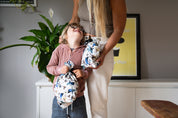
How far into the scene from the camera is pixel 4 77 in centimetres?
205

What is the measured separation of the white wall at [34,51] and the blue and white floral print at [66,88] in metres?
1.12

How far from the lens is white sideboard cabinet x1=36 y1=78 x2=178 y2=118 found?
5.63 ft

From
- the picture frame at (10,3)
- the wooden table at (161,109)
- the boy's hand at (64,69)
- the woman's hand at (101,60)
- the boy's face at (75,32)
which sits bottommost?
the wooden table at (161,109)

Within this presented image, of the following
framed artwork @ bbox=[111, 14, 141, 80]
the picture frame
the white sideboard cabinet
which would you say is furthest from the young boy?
the picture frame

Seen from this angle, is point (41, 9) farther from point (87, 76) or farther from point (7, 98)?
point (87, 76)

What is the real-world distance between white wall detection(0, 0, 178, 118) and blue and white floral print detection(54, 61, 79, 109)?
112 centimetres

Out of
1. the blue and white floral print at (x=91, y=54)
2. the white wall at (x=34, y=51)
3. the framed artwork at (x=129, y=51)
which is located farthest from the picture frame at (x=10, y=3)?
the blue and white floral print at (x=91, y=54)

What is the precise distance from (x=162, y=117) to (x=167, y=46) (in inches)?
62.4

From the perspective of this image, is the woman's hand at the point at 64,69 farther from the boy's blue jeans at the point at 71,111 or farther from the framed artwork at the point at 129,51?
the framed artwork at the point at 129,51

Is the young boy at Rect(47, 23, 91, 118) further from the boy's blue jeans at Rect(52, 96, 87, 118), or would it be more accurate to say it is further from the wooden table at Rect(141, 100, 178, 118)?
the wooden table at Rect(141, 100, 178, 118)

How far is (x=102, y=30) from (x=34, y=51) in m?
1.19

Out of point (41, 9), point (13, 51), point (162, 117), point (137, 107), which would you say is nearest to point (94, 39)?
point (162, 117)

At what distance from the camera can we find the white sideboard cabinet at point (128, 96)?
1715mm

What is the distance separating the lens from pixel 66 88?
0.96m
